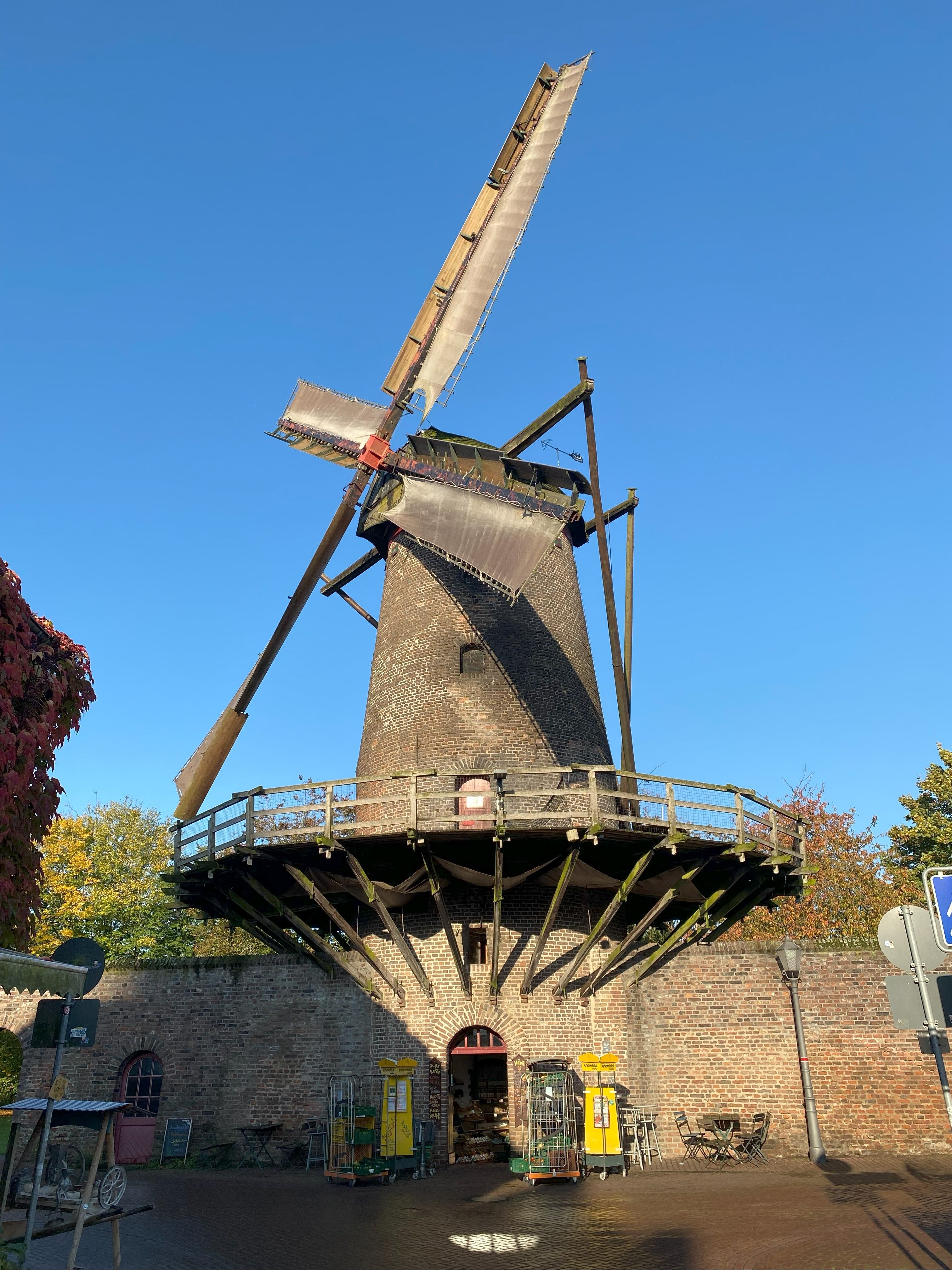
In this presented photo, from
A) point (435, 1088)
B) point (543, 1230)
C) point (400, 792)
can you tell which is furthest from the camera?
point (400, 792)

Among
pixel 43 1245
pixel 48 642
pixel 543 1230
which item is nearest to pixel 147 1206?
pixel 43 1245

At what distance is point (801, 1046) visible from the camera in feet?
47.0

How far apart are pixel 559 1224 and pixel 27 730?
737cm

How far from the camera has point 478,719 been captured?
16062 millimetres

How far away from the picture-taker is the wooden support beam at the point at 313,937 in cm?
1442

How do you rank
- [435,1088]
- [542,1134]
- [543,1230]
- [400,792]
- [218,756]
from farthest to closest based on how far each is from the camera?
1. [218,756]
2. [400,792]
3. [435,1088]
4. [542,1134]
5. [543,1230]

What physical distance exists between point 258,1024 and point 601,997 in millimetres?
6142

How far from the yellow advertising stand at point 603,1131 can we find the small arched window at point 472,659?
21.5 ft

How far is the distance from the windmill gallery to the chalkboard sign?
26cm

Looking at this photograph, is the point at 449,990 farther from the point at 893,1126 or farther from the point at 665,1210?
the point at 893,1126

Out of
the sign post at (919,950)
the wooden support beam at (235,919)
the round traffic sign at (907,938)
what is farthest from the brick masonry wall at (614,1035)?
the round traffic sign at (907,938)

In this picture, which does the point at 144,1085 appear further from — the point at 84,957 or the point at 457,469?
the point at 457,469

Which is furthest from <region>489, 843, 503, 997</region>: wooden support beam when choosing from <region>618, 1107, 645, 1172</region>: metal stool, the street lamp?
the street lamp

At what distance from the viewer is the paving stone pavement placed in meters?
8.16
